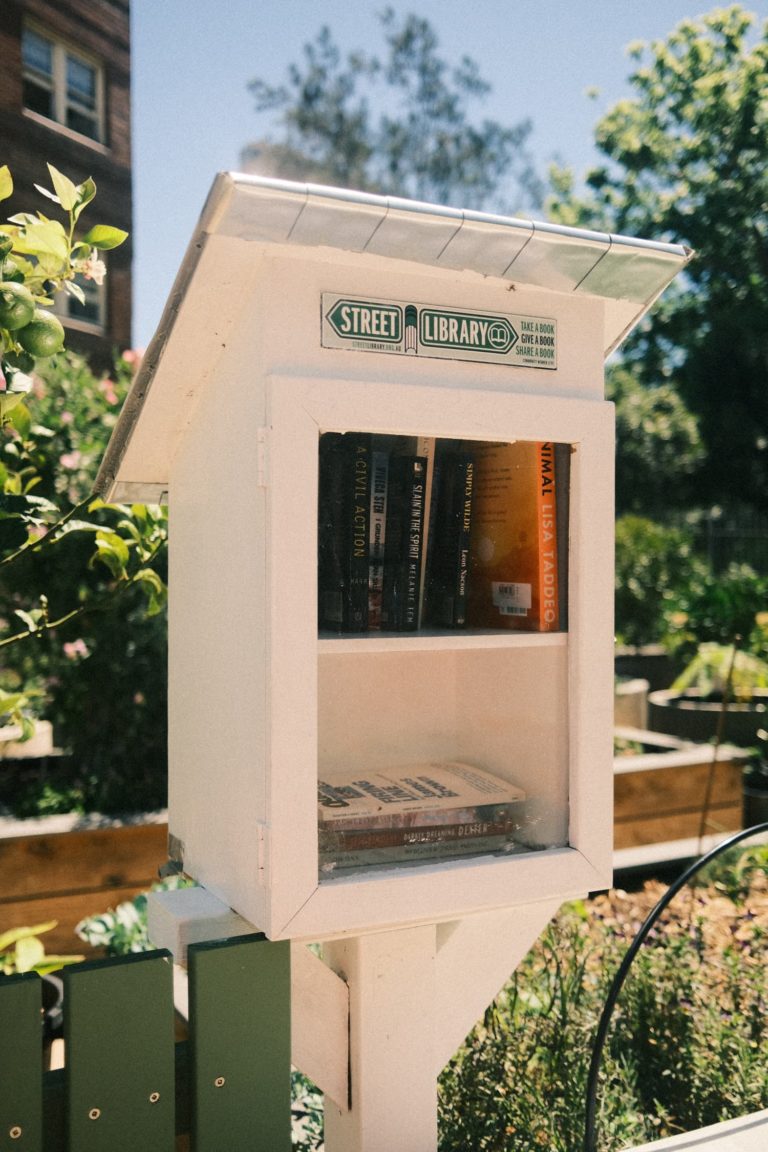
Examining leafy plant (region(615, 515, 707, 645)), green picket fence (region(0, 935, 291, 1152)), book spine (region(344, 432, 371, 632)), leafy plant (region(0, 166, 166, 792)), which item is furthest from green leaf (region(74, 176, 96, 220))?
leafy plant (region(615, 515, 707, 645))

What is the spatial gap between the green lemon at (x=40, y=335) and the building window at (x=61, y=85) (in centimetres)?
183

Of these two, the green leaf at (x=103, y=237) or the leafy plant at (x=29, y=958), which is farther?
the leafy plant at (x=29, y=958)

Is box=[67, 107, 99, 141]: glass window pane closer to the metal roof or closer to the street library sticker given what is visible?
the metal roof

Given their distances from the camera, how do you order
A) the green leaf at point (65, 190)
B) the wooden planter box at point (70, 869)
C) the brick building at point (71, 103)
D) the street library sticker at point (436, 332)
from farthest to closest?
the wooden planter box at point (70, 869)
the brick building at point (71, 103)
the green leaf at point (65, 190)
the street library sticker at point (436, 332)

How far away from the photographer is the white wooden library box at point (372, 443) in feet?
3.81

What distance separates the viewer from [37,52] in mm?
2871

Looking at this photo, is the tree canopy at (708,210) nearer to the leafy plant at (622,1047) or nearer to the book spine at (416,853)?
the leafy plant at (622,1047)

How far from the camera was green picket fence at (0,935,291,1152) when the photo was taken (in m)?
1.17

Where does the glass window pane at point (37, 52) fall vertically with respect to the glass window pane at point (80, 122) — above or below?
above

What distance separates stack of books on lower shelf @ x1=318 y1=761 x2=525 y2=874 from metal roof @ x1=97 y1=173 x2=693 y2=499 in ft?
2.32

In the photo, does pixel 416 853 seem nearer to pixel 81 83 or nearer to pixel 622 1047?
pixel 622 1047

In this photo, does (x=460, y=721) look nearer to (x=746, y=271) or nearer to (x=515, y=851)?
(x=515, y=851)

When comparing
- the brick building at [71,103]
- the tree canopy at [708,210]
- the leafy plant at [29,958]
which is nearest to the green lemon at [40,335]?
the leafy plant at [29,958]

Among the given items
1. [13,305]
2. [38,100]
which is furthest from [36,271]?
[38,100]
